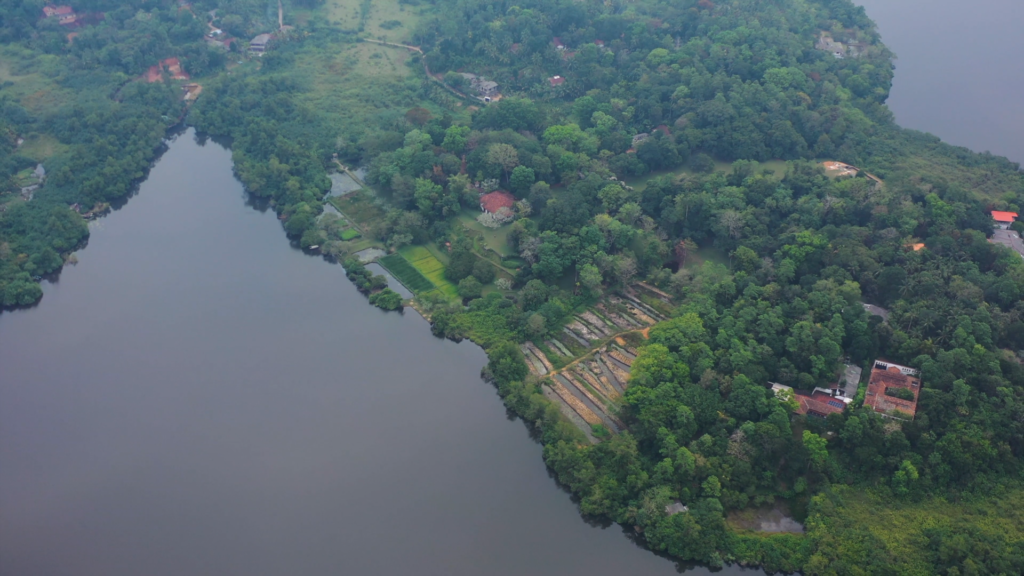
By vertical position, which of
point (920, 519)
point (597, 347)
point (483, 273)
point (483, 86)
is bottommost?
point (597, 347)

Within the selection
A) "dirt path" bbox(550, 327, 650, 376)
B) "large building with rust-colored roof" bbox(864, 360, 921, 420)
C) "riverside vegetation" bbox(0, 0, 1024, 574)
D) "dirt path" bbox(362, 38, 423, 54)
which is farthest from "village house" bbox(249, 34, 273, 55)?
"large building with rust-colored roof" bbox(864, 360, 921, 420)

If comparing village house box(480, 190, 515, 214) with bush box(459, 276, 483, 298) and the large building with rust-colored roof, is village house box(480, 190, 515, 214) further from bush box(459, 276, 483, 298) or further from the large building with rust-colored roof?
the large building with rust-colored roof

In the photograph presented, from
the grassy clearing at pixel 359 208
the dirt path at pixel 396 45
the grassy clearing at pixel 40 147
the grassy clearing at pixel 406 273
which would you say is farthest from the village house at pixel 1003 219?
the grassy clearing at pixel 40 147

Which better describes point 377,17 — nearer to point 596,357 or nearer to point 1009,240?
point 596,357

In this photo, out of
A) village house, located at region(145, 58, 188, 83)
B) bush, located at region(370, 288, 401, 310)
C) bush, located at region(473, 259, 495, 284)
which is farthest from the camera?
village house, located at region(145, 58, 188, 83)

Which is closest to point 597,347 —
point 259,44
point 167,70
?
point 167,70

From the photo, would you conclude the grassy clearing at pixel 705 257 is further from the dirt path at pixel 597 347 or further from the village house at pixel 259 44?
the village house at pixel 259 44

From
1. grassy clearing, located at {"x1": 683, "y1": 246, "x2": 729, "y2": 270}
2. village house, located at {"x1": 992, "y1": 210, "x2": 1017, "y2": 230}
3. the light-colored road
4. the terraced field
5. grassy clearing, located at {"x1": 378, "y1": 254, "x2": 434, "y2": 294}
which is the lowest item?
grassy clearing, located at {"x1": 378, "y1": 254, "x2": 434, "y2": 294}
